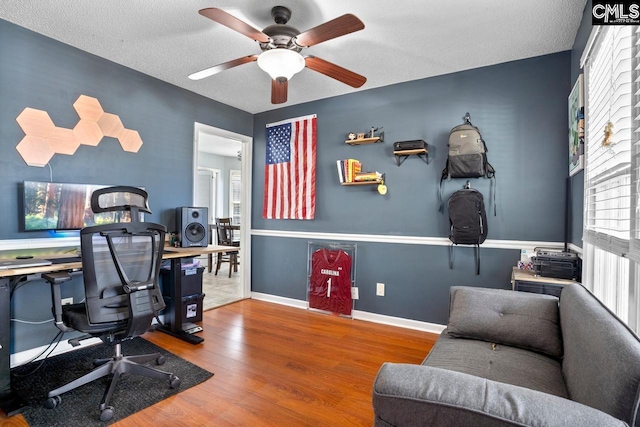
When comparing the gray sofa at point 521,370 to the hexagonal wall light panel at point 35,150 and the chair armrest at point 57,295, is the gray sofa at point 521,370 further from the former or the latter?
the hexagonal wall light panel at point 35,150

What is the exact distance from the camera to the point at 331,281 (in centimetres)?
379

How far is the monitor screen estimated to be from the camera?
8.21 feet

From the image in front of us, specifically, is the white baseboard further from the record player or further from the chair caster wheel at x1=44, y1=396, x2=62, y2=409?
the chair caster wheel at x1=44, y1=396, x2=62, y2=409

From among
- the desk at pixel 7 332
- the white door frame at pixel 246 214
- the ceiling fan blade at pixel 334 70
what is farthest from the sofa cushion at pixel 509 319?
the white door frame at pixel 246 214

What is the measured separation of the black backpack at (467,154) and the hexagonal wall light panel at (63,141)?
3.24 metres

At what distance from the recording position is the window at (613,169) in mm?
1302

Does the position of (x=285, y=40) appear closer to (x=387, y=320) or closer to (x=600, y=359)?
(x=600, y=359)

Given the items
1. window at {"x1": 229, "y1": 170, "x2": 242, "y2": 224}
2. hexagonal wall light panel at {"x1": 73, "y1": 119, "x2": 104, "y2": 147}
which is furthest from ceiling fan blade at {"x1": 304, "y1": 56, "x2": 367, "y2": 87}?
window at {"x1": 229, "y1": 170, "x2": 242, "y2": 224}

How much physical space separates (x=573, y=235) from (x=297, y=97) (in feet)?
9.80

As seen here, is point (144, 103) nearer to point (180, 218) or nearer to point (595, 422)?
point (180, 218)

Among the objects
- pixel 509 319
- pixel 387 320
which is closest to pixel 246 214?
pixel 387 320

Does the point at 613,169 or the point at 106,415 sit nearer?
the point at 613,169

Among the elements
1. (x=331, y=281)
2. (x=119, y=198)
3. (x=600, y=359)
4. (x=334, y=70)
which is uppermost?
(x=334, y=70)

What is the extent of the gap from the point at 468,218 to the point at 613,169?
1472mm
